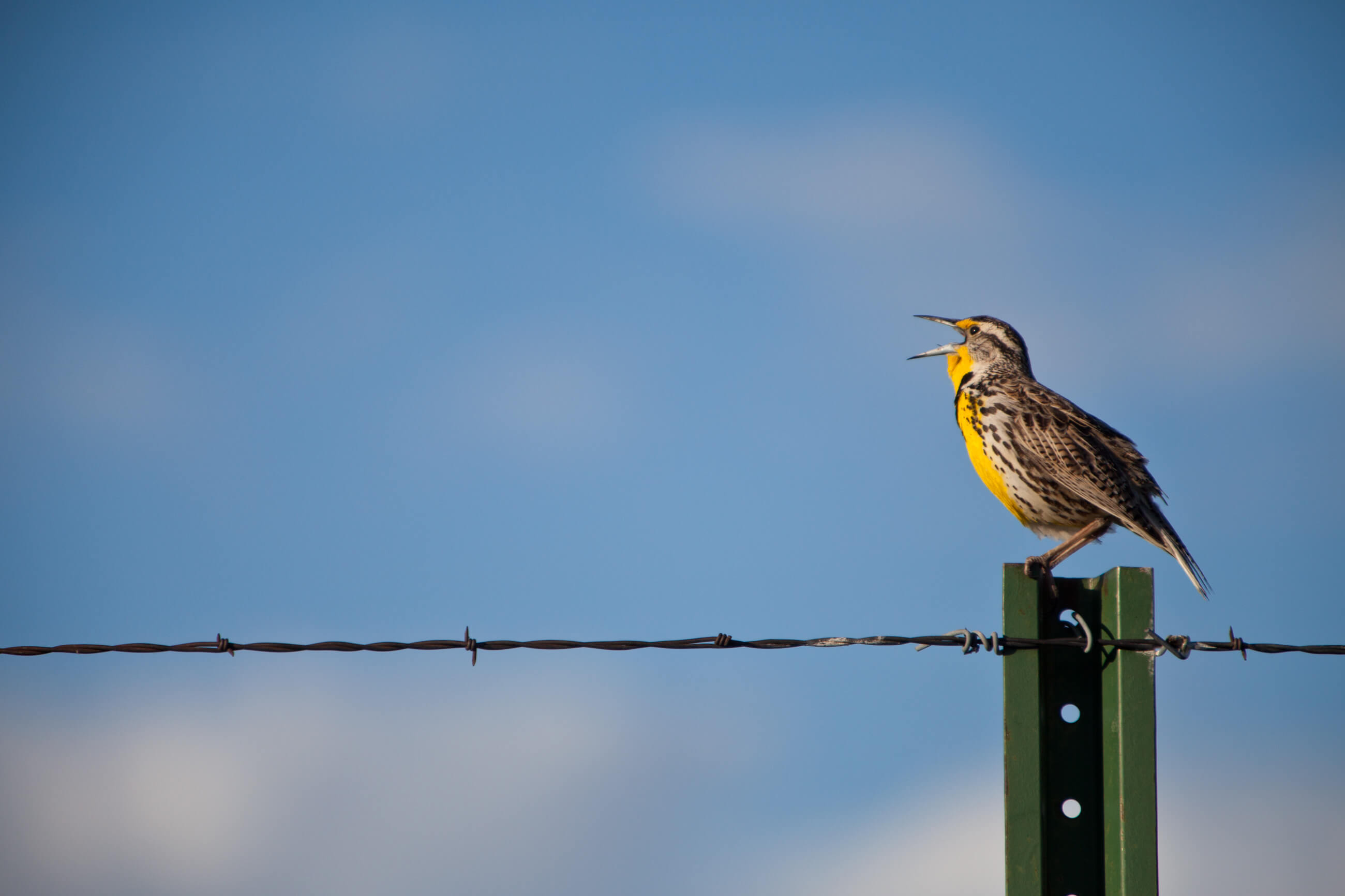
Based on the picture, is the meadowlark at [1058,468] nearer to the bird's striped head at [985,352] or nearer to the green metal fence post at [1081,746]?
the bird's striped head at [985,352]

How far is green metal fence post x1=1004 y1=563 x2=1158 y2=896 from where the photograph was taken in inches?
196

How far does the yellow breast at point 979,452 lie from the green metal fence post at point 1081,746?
3054mm

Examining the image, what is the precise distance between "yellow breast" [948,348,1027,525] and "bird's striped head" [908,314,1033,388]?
2.05 ft

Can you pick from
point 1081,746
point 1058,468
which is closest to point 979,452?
point 1058,468

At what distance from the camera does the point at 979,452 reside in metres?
8.69

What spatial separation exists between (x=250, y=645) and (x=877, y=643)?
2667 millimetres

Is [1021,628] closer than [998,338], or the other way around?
[1021,628]

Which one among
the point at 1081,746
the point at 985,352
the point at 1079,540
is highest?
the point at 985,352

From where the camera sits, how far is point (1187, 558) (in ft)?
25.9

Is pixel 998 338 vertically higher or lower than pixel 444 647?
higher

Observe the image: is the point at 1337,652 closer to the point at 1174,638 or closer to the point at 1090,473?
the point at 1174,638

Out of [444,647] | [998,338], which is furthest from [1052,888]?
[998,338]

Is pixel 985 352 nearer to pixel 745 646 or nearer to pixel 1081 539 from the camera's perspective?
pixel 1081 539

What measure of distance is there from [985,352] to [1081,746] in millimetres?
5144
